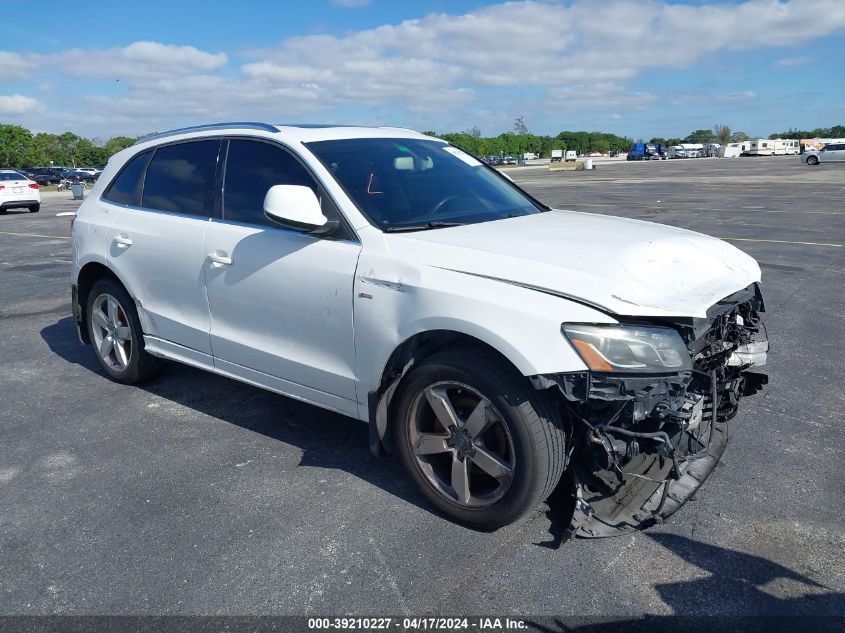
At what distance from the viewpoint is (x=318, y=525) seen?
3381 millimetres

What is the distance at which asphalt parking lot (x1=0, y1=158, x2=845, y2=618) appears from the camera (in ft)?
9.31

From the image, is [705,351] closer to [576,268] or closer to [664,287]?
[664,287]

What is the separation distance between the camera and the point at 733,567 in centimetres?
297

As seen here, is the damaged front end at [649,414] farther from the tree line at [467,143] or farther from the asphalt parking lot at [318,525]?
the tree line at [467,143]

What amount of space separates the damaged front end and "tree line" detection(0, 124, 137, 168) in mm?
85659

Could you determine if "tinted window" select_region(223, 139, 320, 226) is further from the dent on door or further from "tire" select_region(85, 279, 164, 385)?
"tire" select_region(85, 279, 164, 385)

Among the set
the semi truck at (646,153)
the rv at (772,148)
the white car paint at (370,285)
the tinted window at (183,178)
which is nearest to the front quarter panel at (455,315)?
the white car paint at (370,285)

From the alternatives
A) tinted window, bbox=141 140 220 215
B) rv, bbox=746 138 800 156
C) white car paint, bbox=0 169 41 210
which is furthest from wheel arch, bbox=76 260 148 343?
rv, bbox=746 138 800 156

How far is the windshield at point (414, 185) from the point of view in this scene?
3801 mm

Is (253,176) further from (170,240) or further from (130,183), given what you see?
(130,183)

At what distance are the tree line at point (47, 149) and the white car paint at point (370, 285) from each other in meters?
83.5

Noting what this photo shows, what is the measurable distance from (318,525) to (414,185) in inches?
76.0

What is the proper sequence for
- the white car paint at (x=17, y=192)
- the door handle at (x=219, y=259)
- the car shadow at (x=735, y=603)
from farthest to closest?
the white car paint at (x=17, y=192) < the door handle at (x=219, y=259) < the car shadow at (x=735, y=603)

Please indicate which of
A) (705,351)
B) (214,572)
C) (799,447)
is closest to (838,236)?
(799,447)
